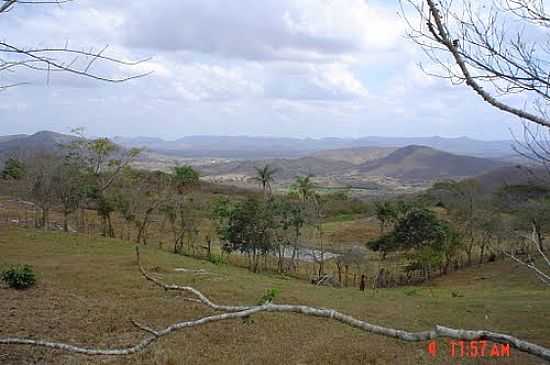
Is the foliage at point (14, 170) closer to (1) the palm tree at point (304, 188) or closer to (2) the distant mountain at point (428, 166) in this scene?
(1) the palm tree at point (304, 188)

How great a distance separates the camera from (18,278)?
13.8 m

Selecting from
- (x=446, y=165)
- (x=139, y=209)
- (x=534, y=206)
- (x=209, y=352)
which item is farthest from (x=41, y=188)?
(x=446, y=165)

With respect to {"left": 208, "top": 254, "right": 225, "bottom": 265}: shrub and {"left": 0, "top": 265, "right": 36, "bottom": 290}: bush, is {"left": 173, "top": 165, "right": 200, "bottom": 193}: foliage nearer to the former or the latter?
{"left": 208, "top": 254, "right": 225, "bottom": 265}: shrub

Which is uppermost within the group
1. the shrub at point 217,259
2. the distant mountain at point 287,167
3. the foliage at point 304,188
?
the foliage at point 304,188

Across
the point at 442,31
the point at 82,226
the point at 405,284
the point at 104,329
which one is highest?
the point at 442,31

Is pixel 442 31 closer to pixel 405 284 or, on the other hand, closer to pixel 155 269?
pixel 155 269

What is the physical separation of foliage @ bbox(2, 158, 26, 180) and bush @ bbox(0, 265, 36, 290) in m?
23.7

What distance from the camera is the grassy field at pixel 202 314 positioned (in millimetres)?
8820

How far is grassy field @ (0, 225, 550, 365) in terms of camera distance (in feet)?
28.9

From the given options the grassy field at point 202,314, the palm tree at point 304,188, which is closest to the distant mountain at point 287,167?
the palm tree at point 304,188

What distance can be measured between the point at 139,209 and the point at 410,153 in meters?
175

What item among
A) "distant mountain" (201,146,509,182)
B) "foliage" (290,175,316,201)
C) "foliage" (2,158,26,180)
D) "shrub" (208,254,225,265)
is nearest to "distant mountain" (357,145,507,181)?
"distant mountain" (201,146,509,182)

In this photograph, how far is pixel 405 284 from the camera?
34438mm

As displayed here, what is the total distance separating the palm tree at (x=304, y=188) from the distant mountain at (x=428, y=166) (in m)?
115
